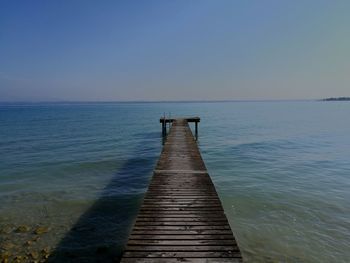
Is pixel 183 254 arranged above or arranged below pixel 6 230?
above

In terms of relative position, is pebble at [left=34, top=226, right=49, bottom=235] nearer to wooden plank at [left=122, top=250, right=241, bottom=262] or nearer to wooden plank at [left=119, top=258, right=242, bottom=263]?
wooden plank at [left=122, top=250, right=241, bottom=262]

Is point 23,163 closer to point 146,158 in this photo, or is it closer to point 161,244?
point 146,158

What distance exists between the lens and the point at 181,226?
20.9 ft

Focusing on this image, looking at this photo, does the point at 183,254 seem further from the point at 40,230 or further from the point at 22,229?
the point at 22,229

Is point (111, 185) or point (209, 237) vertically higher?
point (209, 237)

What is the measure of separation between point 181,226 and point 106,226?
422 cm

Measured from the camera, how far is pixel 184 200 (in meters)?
8.02

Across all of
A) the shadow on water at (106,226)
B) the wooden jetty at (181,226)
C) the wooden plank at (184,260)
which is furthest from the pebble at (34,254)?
the wooden plank at (184,260)

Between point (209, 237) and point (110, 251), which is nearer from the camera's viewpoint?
point (209, 237)

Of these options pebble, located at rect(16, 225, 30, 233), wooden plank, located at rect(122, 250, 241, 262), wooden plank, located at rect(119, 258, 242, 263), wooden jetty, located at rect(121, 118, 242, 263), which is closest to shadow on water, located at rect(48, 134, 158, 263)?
pebble, located at rect(16, 225, 30, 233)

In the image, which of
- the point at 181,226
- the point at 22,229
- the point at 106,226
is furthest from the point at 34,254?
the point at 181,226

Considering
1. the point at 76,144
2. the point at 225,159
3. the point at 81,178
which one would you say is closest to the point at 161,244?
the point at 81,178

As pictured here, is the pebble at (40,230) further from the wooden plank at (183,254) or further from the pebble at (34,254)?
the wooden plank at (183,254)

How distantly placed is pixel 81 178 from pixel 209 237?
37.1ft
